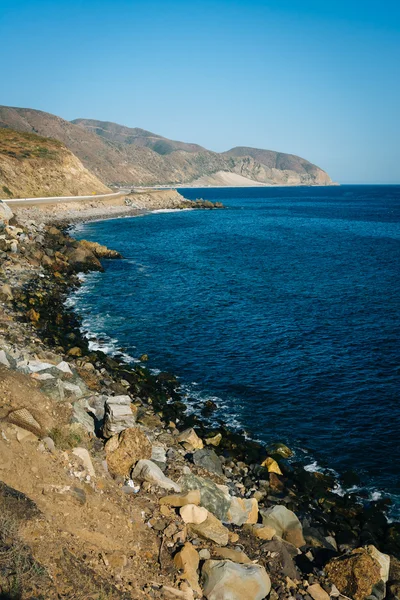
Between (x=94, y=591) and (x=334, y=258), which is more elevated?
(x=334, y=258)

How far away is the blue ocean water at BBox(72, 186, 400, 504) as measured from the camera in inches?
731

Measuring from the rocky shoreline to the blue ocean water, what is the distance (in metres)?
2.50

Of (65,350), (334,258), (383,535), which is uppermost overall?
(334,258)

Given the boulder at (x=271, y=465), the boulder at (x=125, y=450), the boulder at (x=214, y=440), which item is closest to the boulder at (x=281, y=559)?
the boulder at (x=125, y=450)

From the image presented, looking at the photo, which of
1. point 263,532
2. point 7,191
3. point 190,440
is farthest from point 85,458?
point 7,191

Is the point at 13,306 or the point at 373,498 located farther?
the point at 13,306

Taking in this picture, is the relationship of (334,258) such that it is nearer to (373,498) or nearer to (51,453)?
(373,498)

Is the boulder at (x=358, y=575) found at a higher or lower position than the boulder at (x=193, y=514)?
lower

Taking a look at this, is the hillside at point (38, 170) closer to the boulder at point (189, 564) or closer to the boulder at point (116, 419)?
the boulder at point (116, 419)

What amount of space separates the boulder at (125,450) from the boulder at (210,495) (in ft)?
4.34

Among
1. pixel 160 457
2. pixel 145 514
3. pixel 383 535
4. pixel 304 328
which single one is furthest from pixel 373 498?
pixel 304 328

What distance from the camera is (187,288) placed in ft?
132

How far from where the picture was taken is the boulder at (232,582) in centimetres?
862

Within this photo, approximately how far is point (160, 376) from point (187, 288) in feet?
60.8
